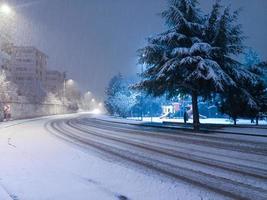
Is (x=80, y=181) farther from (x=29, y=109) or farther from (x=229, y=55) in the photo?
(x=29, y=109)

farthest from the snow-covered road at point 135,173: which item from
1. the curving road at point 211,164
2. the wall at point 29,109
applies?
the wall at point 29,109

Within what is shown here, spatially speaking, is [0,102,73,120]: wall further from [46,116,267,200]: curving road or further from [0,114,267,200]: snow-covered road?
[0,114,267,200]: snow-covered road

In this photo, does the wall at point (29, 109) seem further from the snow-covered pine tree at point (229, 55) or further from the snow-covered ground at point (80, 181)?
the snow-covered ground at point (80, 181)

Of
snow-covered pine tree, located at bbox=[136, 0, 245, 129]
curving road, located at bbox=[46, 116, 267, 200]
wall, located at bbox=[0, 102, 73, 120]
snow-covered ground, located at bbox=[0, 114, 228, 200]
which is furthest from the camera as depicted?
wall, located at bbox=[0, 102, 73, 120]

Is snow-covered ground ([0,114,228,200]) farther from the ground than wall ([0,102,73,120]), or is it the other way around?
wall ([0,102,73,120])

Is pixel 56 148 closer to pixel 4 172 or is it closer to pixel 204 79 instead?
pixel 4 172

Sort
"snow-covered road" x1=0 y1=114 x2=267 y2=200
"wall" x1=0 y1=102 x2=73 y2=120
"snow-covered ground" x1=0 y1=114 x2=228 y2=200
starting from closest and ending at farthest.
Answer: "snow-covered ground" x1=0 y1=114 x2=228 y2=200, "snow-covered road" x1=0 y1=114 x2=267 y2=200, "wall" x1=0 y1=102 x2=73 y2=120

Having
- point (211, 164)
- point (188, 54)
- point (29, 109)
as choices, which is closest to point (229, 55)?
point (188, 54)

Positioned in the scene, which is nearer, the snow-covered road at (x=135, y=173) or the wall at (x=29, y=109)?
the snow-covered road at (x=135, y=173)

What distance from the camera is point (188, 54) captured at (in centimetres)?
2664

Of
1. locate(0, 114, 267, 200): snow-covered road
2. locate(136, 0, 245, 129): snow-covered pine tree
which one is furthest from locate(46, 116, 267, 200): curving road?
locate(136, 0, 245, 129): snow-covered pine tree

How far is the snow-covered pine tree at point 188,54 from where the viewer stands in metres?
26.3

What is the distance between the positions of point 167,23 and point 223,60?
4.83m

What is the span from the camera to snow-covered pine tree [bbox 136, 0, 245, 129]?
86.4ft
